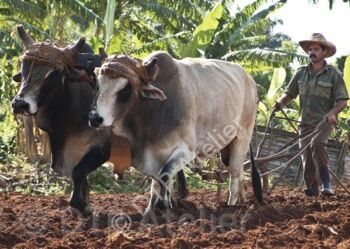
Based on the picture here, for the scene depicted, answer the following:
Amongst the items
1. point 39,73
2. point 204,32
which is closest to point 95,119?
point 39,73

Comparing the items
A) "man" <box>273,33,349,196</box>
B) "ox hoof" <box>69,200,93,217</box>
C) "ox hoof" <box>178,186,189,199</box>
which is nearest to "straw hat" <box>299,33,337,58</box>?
"man" <box>273,33,349,196</box>

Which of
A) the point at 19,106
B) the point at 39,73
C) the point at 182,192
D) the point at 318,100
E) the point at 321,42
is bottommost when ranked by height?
the point at 182,192

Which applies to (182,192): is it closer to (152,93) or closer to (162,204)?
(162,204)

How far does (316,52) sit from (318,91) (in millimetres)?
413

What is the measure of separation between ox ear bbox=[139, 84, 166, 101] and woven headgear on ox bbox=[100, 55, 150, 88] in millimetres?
71

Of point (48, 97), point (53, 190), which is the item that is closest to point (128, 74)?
point (48, 97)

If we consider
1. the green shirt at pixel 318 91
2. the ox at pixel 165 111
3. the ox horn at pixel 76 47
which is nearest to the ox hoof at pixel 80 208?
the ox at pixel 165 111

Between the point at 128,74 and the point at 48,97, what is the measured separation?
745mm

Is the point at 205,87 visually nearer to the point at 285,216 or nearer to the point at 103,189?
the point at 285,216

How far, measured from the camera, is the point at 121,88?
5.75 metres

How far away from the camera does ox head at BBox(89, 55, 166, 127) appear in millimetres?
5591

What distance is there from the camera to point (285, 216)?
5875 mm

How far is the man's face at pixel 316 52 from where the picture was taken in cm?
738

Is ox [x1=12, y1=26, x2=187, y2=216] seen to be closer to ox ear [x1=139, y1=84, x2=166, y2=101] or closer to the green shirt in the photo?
ox ear [x1=139, y1=84, x2=166, y2=101]
